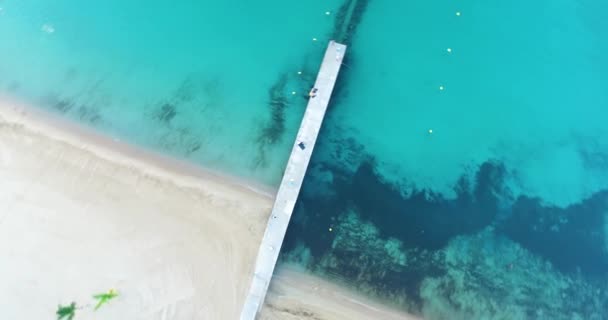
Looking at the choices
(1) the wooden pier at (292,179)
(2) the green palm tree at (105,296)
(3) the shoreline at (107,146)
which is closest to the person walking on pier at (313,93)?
(1) the wooden pier at (292,179)

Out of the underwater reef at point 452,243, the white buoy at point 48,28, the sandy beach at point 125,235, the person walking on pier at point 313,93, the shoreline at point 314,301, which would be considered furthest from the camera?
the white buoy at point 48,28

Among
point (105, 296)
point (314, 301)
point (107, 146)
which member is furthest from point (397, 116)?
point (105, 296)

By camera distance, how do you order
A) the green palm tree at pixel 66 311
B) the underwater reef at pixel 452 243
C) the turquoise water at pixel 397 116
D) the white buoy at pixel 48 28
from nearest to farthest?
the green palm tree at pixel 66 311
the underwater reef at pixel 452 243
the turquoise water at pixel 397 116
the white buoy at pixel 48 28

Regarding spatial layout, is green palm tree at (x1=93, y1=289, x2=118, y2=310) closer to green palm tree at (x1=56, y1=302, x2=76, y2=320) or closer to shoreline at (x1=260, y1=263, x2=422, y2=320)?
green palm tree at (x1=56, y1=302, x2=76, y2=320)

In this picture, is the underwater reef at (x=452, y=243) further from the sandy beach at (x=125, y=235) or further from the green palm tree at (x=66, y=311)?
the green palm tree at (x=66, y=311)

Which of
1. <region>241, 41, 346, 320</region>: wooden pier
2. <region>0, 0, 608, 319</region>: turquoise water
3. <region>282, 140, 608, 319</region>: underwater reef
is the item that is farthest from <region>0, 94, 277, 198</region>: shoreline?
<region>282, 140, 608, 319</region>: underwater reef

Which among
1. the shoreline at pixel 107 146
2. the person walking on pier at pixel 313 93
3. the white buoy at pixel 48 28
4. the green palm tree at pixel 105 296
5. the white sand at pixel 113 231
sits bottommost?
the green palm tree at pixel 105 296

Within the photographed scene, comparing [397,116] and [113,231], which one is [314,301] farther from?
[397,116]

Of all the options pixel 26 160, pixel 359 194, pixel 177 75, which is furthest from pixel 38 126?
pixel 359 194
